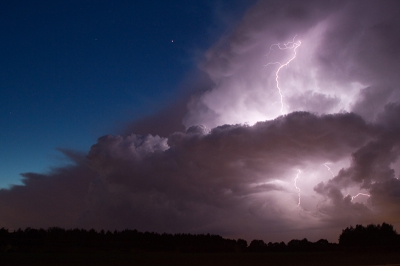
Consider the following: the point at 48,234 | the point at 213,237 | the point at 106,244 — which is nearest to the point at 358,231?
the point at 213,237

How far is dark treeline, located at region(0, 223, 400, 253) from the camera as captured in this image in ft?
191

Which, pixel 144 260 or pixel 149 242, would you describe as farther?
pixel 149 242

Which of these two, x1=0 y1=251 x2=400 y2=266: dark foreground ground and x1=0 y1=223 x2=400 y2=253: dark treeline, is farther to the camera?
x1=0 y1=223 x2=400 y2=253: dark treeline

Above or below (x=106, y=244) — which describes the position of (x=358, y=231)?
above

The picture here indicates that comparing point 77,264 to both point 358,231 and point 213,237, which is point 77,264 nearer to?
point 213,237

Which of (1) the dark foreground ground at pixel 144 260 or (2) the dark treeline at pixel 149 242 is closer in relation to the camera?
(1) the dark foreground ground at pixel 144 260

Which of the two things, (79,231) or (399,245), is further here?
(79,231)

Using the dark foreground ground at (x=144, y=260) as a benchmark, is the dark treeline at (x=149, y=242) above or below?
above

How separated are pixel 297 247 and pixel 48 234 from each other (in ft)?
173

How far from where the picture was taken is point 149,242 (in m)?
76.1

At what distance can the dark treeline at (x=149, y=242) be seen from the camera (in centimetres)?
5809

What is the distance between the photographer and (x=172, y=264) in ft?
126

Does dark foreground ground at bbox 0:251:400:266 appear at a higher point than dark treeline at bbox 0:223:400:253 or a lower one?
lower

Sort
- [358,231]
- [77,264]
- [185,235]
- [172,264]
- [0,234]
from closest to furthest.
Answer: [77,264], [172,264], [0,234], [185,235], [358,231]
